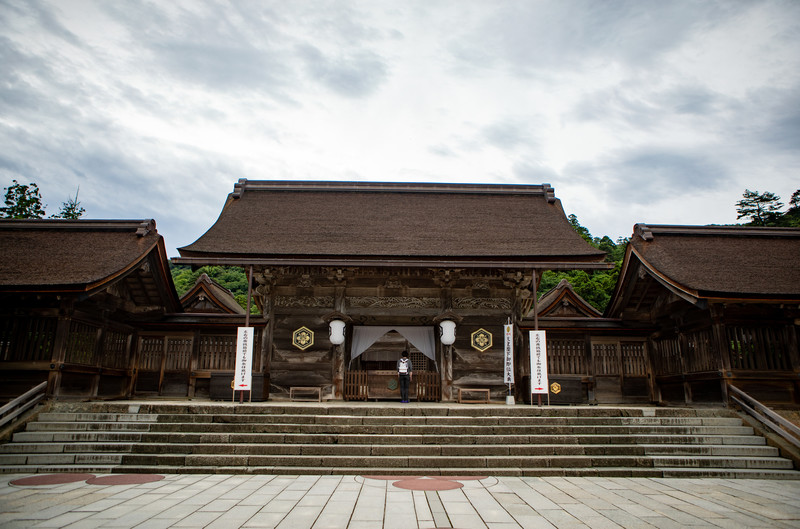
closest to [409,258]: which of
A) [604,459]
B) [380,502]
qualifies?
[604,459]

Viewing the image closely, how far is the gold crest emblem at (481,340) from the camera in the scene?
46.1ft

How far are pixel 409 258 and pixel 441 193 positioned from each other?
6225mm

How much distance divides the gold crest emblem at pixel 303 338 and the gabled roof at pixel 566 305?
813 centimetres

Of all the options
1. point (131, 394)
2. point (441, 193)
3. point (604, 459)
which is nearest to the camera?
point (604, 459)

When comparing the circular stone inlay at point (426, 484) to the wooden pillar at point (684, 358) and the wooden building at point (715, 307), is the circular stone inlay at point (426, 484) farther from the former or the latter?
the wooden pillar at point (684, 358)

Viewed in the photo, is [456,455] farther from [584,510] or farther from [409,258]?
[409,258]

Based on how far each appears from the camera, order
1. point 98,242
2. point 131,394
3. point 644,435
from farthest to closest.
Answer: point 131,394, point 98,242, point 644,435

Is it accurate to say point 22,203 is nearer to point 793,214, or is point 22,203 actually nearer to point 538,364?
point 538,364

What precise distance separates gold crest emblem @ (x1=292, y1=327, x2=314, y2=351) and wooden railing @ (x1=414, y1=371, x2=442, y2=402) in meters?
3.40

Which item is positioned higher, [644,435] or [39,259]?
[39,259]

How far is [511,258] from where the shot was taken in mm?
13375

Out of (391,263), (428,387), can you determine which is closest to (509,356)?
(428,387)

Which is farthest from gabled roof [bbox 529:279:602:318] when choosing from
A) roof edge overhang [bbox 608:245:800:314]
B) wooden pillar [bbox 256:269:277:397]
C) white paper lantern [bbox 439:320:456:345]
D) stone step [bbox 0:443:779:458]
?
wooden pillar [bbox 256:269:277:397]

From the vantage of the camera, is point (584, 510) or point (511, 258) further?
point (511, 258)
